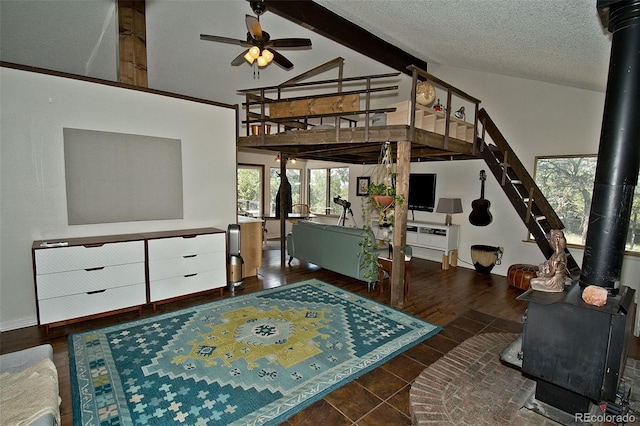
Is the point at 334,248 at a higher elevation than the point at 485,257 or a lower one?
higher

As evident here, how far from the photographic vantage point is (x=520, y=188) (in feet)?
→ 15.8

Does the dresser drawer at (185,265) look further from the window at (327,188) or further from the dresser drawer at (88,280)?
the window at (327,188)

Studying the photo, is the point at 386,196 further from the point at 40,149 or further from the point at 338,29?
the point at 40,149

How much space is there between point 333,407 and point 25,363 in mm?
1959

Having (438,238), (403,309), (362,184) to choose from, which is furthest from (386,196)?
(362,184)

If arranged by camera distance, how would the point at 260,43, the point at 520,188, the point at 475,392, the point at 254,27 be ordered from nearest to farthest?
the point at 475,392, the point at 254,27, the point at 260,43, the point at 520,188

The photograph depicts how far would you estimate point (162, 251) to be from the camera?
3.55m

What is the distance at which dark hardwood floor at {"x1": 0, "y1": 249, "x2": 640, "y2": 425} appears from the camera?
2.01 metres

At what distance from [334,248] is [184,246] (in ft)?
7.12

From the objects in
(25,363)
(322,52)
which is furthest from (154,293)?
(322,52)

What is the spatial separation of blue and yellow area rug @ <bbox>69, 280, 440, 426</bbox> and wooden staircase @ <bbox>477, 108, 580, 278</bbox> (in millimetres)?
2519

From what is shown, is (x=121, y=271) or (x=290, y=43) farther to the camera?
(x=290, y=43)

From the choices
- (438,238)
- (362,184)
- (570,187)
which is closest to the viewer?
(570,187)

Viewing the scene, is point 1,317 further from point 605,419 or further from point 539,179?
point 539,179
